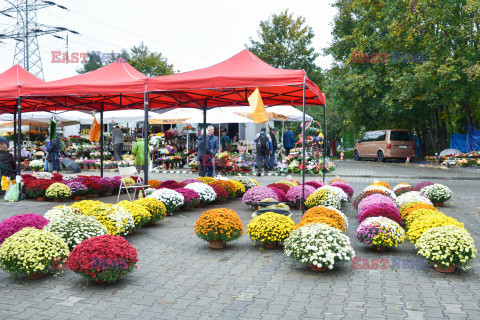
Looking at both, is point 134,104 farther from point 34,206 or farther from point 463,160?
point 463,160

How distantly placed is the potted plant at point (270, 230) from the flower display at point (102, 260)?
205cm

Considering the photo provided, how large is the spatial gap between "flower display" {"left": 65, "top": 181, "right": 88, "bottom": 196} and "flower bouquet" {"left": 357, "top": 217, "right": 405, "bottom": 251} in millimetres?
7971

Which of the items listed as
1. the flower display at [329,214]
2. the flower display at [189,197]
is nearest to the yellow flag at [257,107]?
the flower display at [189,197]

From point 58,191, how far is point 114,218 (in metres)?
5.10

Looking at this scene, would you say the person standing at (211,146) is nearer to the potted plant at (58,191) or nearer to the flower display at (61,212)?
the potted plant at (58,191)

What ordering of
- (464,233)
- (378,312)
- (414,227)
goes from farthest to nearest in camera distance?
(414,227)
(464,233)
(378,312)

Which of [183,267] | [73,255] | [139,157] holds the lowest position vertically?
[183,267]

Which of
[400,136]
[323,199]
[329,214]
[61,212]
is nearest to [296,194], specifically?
[323,199]

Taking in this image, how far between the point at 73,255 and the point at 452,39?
894 inches

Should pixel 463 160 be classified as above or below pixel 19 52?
below

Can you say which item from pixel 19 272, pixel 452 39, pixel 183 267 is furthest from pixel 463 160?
→ pixel 19 272

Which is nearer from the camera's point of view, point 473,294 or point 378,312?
point 378,312

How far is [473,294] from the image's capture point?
4.54 meters

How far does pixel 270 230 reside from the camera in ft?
20.6
